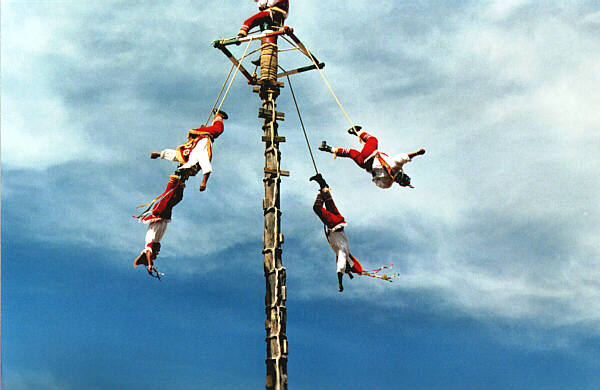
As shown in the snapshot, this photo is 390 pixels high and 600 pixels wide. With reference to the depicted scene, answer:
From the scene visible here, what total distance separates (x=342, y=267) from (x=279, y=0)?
201 inches

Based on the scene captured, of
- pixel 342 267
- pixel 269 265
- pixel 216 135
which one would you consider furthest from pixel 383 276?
pixel 216 135

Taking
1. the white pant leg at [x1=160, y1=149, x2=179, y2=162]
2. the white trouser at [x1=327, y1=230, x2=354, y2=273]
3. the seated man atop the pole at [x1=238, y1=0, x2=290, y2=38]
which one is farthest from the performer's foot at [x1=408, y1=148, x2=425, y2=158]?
the white pant leg at [x1=160, y1=149, x2=179, y2=162]

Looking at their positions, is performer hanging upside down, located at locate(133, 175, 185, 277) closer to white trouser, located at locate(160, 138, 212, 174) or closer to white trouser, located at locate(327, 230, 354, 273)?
white trouser, located at locate(160, 138, 212, 174)

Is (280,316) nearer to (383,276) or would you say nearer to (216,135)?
(383,276)

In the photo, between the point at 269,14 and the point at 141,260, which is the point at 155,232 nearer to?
the point at 141,260

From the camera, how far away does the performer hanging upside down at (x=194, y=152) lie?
9477 millimetres

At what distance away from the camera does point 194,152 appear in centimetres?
955

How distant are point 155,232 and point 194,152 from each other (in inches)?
60.6

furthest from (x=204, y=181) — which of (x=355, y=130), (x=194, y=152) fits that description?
(x=355, y=130)

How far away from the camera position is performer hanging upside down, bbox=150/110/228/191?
9.48m

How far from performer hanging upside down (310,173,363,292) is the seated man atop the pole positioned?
3293 mm

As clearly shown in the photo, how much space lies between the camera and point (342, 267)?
965 centimetres

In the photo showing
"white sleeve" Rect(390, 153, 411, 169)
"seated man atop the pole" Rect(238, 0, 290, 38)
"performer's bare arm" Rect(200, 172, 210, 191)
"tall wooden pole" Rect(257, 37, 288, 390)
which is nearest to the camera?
"tall wooden pole" Rect(257, 37, 288, 390)

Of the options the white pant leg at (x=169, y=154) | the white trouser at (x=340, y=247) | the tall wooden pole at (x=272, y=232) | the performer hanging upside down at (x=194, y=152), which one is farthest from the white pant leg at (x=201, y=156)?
the white trouser at (x=340, y=247)
